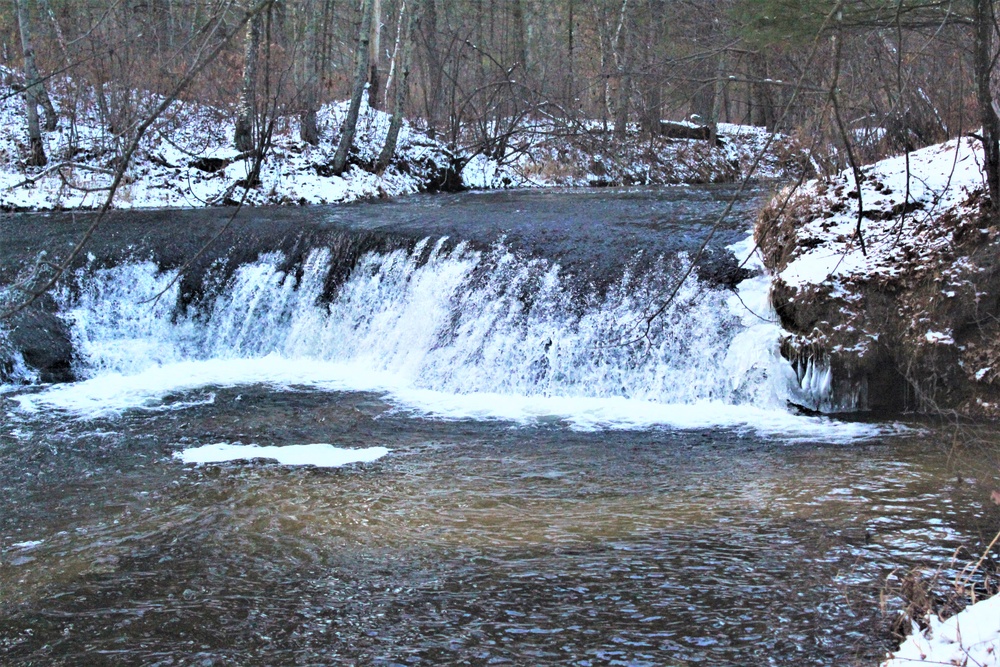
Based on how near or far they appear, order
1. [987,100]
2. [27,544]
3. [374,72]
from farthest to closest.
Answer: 1. [374,72]
2. [987,100]
3. [27,544]

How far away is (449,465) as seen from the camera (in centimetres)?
689

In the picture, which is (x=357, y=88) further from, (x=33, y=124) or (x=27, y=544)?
(x=27, y=544)

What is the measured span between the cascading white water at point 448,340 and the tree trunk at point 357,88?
584 centimetres

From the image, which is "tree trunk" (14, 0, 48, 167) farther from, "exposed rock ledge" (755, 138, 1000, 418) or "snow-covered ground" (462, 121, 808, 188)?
"exposed rock ledge" (755, 138, 1000, 418)

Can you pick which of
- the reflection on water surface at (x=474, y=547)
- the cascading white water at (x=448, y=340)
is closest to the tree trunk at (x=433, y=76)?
the cascading white water at (x=448, y=340)

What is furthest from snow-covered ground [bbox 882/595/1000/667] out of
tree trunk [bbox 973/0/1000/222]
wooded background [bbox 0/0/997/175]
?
wooded background [bbox 0/0/997/175]

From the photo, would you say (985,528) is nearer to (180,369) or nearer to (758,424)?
(758,424)

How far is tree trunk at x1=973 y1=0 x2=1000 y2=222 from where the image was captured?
504 cm

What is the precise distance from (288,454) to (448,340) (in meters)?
2.94

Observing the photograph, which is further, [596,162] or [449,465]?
[596,162]

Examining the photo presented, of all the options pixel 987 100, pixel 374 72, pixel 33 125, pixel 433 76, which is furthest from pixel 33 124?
pixel 987 100

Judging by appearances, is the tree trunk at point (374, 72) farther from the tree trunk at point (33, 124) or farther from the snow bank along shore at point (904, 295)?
the snow bank along shore at point (904, 295)

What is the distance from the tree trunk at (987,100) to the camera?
198 inches

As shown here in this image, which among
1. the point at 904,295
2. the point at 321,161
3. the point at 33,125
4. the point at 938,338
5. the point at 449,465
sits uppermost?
the point at 33,125
